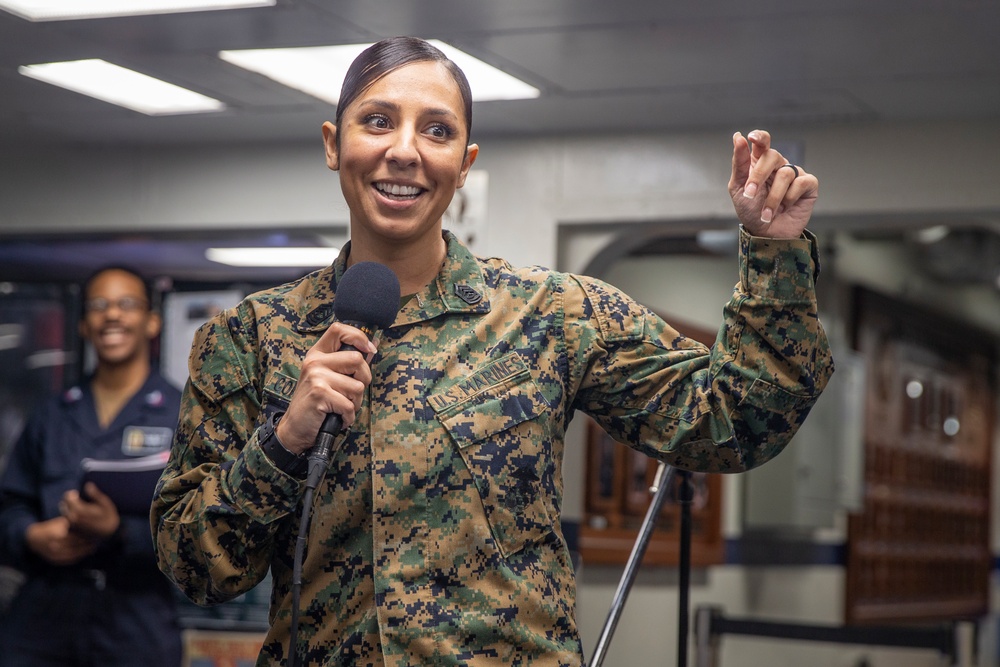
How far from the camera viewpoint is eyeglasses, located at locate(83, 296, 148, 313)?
16.2ft

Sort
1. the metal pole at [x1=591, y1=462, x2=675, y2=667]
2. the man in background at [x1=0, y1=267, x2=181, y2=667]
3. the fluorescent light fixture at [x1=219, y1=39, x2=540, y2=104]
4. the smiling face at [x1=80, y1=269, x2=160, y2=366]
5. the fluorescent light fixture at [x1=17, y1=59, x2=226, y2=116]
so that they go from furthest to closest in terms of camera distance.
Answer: the smiling face at [x1=80, y1=269, x2=160, y2=366] < the fluorescent light fixture at [x1=17, y1=59, x2=226, y2=116] < the fluorescent light fixture at [x1=219, y1=39, x2=540, y2=104] < the man in background at [x1=0, y1=267, x2=181, y2=667] < the metal pole at [x1=591, y1=462, x2=675, y2=667]

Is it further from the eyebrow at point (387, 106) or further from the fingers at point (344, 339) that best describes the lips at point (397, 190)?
the fingers at point (344, 339)

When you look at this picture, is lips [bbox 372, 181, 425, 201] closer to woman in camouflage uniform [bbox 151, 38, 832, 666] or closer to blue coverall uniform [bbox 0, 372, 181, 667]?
woman in camouflage uniform [bbox 151, 38, 832, 666]

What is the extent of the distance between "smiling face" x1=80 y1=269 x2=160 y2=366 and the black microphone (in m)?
3.48

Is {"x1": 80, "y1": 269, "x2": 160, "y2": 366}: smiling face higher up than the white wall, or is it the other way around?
the white wall

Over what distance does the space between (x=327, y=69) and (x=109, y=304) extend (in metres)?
1.29

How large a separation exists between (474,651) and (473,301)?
46 cm

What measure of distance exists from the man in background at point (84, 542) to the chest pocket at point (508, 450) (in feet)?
9.22

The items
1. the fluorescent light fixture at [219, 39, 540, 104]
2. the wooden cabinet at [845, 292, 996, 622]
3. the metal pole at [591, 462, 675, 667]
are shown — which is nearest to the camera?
the metal pole at [591, 462, 675, 667]

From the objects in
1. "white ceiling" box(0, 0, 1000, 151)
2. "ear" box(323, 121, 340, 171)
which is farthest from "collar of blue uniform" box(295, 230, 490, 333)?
"white ceiling" box(0, 0, 1000, 151)

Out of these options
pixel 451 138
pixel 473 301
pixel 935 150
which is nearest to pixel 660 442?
pixel 473 301

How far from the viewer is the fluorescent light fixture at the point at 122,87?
472 cm

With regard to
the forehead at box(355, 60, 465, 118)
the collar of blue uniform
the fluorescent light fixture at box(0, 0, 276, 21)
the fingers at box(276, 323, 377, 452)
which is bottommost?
the fingers at box(276, 323, 377, 452)

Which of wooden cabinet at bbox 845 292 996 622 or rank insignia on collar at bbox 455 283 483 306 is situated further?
wooden cabinet at bbox 845 292 996 622
